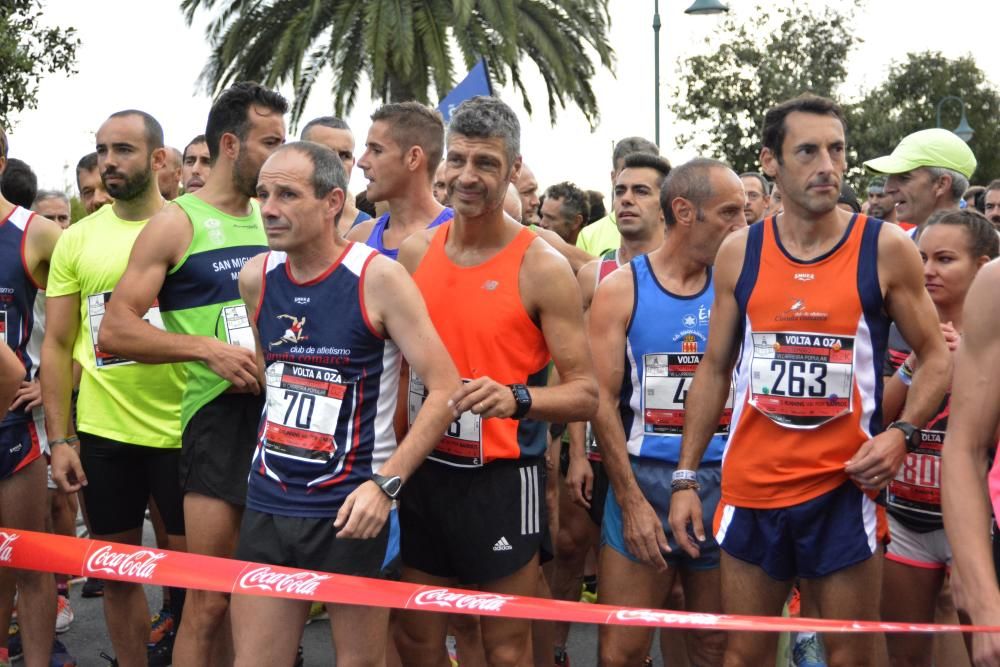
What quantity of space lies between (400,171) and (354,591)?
211 cm

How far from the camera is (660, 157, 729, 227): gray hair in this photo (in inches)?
197

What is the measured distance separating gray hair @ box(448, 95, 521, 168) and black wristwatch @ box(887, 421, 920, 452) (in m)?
1.59

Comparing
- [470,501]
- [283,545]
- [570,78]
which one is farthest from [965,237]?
[570,78]

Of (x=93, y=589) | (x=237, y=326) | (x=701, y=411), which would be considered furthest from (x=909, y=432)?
(x=93, y=589)

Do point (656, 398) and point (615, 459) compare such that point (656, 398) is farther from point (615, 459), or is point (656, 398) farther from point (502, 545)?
point (502, 545)

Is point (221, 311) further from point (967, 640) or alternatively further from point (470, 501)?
point (967, 640)

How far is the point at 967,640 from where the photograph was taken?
4.57 m

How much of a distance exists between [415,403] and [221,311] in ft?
3.24

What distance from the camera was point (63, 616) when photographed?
6.89 meters

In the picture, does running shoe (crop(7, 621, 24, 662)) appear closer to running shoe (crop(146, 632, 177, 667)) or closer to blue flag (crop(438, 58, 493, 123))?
running shoe (crop(146, 632, 177, 667))

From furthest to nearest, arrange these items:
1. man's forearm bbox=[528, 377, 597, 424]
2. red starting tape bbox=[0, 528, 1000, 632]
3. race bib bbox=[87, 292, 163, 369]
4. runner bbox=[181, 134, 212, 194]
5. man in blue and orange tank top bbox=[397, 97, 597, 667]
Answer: runner bbox=[181, 134, 212, 194]
race bib bbox=[87, 292, 163, 369]
man in blue and orange tank top bbox=[397, 97, 597, 667]
man's forearm bbox=[528, 377, 597, 424]
red starting tape bbox=[0, 528, 1000, 632]

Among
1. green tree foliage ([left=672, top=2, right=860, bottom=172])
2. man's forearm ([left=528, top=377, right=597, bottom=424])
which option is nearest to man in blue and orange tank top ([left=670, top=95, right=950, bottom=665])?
man's forearm ([left=528, top=377, right=597, bottom=424])

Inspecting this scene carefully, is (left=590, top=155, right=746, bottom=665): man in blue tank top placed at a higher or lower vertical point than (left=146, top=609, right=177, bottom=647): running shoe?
higher

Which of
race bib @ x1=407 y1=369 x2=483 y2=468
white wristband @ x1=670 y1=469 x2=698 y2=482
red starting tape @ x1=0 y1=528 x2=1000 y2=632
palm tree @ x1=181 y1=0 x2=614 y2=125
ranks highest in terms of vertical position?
palm tree @ x1=181 y1=0 x2=614 y2=125
